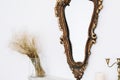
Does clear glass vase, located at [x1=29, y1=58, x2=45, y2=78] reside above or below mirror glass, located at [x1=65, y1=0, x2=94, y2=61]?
below

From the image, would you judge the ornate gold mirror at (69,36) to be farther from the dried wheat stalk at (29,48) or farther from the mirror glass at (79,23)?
the dried wheat stalk at (29,48)

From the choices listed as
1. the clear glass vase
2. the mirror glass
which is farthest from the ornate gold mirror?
the clear glass vase

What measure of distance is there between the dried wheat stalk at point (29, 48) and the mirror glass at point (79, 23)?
1.06 feet

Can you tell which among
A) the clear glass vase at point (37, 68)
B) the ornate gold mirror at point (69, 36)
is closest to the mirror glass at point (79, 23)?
the ornate gold mirror at point (69, 36)

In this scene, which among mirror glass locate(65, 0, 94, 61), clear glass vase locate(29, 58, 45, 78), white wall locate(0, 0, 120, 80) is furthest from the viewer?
clear glass vase locate(29, 58, 45, 78)

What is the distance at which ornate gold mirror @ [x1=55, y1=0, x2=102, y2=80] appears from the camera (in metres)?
2.00

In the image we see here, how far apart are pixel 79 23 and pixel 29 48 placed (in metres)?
0.48

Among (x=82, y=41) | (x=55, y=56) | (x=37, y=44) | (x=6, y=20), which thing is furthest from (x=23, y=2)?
(x=82, y=41)

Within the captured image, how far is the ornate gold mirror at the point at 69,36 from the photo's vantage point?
1996 mm

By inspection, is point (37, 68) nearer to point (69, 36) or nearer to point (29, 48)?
point (29, 48)

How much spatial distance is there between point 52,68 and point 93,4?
2.14 feet

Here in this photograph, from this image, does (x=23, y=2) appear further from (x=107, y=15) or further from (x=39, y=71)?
(x=107, y=15)

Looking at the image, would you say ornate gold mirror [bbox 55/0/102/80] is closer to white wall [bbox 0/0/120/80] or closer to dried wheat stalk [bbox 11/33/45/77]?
white wall [bbox 0/0/120/80]

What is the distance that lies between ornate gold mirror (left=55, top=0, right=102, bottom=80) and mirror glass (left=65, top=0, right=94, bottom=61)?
0.07 feet
